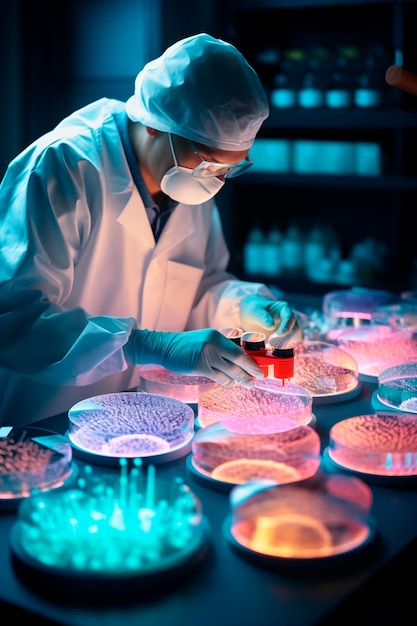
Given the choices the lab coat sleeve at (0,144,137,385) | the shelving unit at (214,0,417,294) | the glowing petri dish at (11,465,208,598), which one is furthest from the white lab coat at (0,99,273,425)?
the shelving unit at (214,0,417,294)

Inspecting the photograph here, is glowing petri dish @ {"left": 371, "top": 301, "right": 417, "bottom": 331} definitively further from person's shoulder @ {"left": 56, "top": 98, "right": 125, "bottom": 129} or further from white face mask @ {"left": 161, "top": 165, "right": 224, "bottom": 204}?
person's shoulder @ {"left": 56, "top": 98, "right": 125, "bottom": 129}

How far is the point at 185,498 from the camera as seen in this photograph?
4.03ft

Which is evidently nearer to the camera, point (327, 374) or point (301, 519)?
point (301, 519)

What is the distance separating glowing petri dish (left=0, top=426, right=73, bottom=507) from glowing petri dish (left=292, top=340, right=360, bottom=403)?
64 centimetres

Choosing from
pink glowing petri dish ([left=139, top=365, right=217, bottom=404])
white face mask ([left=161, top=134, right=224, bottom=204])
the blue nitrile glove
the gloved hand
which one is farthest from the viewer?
the gloved hand

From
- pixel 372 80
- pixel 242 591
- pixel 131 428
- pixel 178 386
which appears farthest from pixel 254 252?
pixel 242 591

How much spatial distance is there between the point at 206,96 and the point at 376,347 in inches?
32.9

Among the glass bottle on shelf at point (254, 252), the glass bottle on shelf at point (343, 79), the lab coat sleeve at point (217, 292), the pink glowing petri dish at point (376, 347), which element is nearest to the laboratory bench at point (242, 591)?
the pink glowing petri dish at point (376, 347)

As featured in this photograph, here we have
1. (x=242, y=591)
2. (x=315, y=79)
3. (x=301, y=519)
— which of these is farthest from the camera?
(x=315, y=79)

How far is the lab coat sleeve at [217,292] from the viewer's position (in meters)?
2.25

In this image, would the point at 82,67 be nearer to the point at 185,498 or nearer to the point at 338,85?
the point at 338,85

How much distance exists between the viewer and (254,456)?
1369mm

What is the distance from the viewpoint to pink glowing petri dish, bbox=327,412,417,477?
4.60 feet

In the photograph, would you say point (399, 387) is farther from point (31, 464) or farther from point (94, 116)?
point (94, 116)
